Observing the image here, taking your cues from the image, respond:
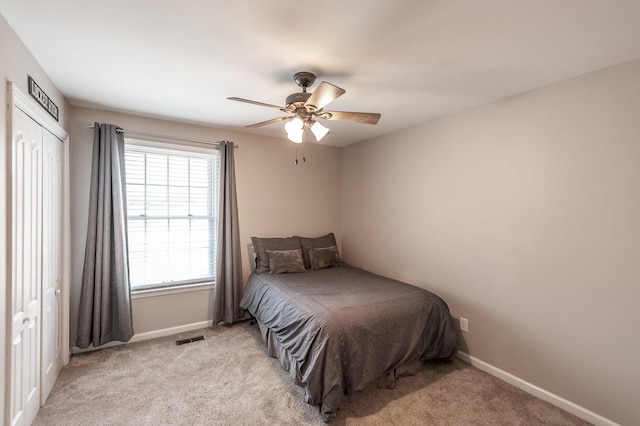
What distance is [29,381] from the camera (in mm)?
1859

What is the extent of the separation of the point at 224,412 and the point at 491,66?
3.06 meters

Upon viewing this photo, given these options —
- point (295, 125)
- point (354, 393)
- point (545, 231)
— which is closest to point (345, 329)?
point (354, 393)

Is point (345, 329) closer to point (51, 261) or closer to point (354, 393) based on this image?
point (354, 393)

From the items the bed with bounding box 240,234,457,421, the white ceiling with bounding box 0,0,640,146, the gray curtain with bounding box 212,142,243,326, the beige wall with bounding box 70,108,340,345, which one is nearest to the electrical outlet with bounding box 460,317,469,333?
the bed with bounding box 240,234,457,421

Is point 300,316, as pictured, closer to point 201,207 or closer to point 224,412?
point 224,412

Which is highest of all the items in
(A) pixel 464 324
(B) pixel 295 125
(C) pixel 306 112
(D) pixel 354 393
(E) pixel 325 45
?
(E) pixel 325 45

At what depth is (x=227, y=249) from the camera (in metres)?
3.47

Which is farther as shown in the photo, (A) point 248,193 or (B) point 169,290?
(A) point 248,193

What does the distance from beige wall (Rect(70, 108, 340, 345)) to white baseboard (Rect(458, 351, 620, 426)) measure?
8.10ft

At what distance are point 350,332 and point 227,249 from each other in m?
1.98

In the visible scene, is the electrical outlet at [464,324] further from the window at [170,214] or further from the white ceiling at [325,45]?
the window at [170,214]

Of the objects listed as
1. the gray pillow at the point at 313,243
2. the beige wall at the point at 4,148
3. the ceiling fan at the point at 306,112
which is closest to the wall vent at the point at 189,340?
the gray pillow at the point at 313,243

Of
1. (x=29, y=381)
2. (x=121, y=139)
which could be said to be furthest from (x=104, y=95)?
(x=29, y=381)

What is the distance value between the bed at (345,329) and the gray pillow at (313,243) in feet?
1.45
